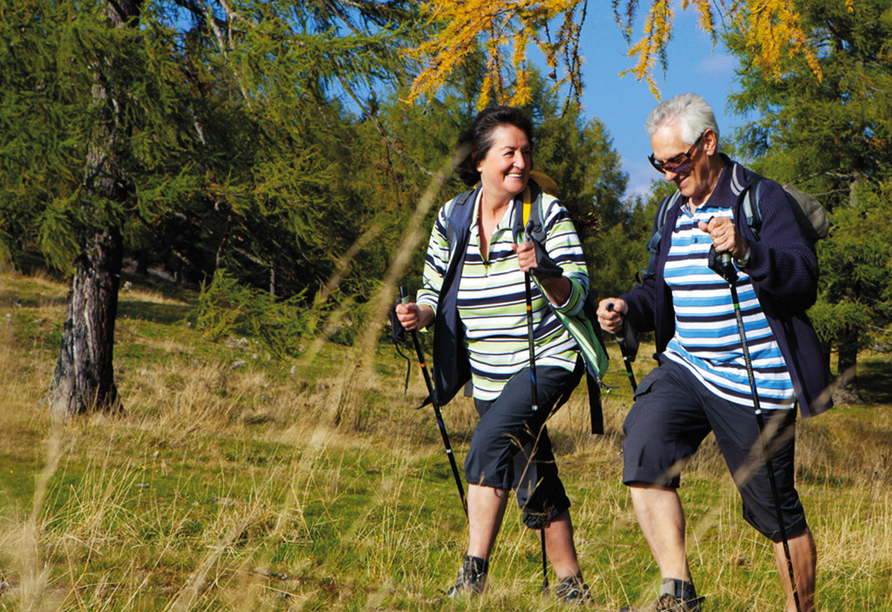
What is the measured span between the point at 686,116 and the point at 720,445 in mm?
1174

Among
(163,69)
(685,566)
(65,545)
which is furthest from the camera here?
(163,69)

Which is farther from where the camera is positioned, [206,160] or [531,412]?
[206,160]

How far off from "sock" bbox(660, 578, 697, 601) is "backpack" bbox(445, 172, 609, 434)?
2.22 feet

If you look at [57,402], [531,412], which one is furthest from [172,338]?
[531,412]

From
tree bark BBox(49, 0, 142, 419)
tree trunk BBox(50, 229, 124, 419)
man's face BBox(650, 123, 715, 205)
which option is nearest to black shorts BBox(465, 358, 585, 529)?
man's face BBox(650, 123, 715, 205)

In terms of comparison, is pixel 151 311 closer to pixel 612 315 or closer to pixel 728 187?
pixel 612 315

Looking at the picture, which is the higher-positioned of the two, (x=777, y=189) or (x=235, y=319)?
(x=777, y=189)

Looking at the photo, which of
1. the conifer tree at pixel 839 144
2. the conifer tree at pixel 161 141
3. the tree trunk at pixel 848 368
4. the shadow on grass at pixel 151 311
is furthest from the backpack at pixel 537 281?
the shadow on grass at pixel 151 311

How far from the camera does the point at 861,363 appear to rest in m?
27.9

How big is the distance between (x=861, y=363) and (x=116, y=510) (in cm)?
2931

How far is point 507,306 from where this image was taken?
3.11 m

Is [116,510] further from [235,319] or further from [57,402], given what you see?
[57,402]

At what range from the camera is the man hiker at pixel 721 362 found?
259cm

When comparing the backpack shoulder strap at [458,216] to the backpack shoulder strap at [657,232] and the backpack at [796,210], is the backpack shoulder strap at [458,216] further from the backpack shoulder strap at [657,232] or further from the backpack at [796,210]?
the backpack at [796,210]
